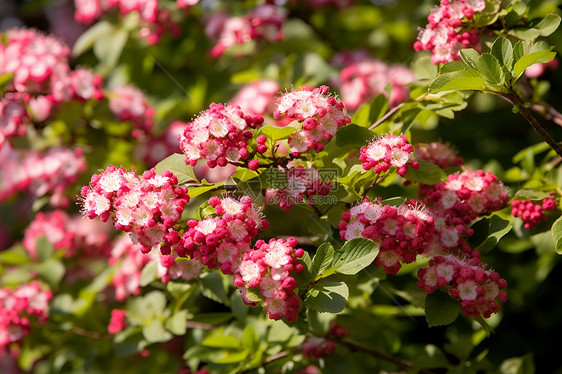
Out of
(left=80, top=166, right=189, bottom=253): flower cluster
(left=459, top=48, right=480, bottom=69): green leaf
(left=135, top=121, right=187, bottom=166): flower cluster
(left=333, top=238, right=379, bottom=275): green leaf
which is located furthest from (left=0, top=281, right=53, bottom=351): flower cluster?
(left=459, top=48, right=480, bottom=69): green leaf

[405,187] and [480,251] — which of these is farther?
[405,187]

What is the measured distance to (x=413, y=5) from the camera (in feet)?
10.1

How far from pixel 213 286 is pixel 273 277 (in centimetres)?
59

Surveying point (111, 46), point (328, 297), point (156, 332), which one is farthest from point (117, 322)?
point (111, 46)

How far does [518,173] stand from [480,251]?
0.65 meters

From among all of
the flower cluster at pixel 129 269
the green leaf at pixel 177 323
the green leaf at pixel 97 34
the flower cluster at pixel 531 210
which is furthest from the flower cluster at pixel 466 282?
the green leaf at pixel 97 34

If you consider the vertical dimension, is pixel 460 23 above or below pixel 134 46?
above

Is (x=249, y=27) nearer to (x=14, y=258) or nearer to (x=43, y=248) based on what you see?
(x=43, y=248)

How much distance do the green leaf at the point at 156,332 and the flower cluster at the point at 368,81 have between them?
47.4 inches

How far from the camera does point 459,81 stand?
135cm

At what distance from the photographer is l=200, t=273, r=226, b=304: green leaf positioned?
1.79m

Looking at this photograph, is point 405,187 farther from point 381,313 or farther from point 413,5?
point 413,5

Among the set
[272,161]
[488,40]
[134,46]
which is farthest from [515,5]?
[134,46]

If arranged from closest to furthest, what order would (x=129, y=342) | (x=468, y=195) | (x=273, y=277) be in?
1. (x=273, y=277)
2. (x=468, y=195)
3. (x=129, y=342)
